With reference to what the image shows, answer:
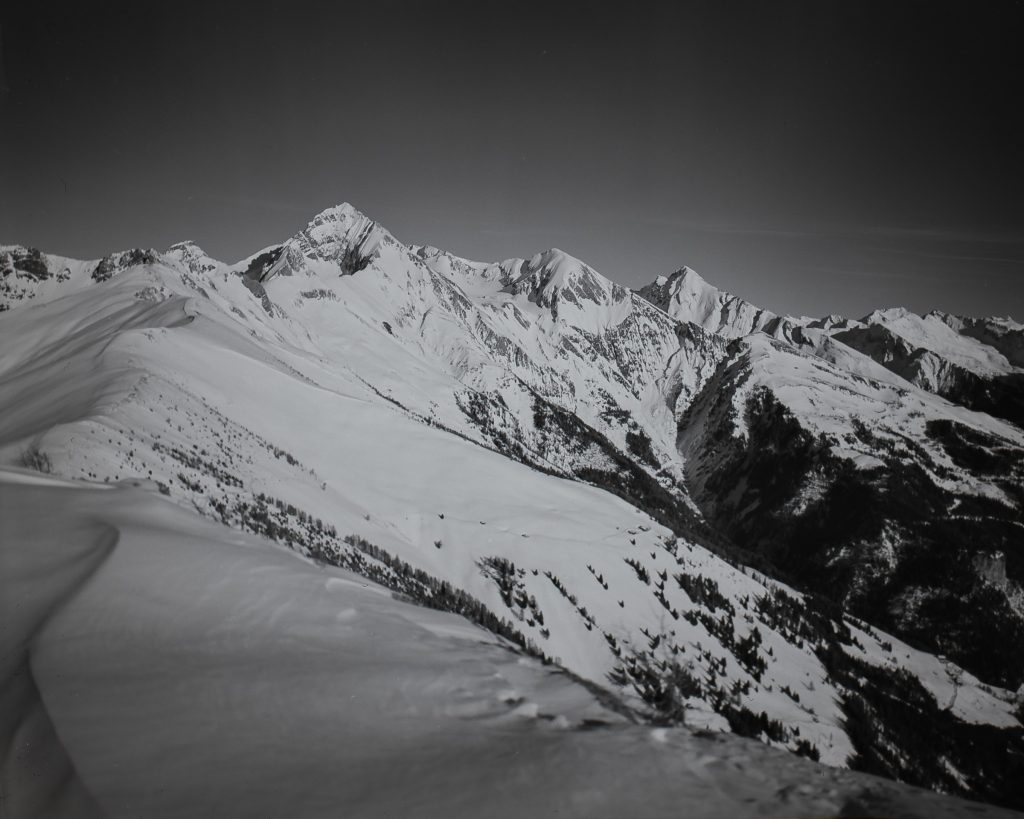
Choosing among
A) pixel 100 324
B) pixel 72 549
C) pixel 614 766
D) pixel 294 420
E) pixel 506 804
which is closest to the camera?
pixel 506 804

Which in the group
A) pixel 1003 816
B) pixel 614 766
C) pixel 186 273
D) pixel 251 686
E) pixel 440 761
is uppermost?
pixel 186 273

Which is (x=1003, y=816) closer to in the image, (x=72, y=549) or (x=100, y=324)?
(x=72, y=549)

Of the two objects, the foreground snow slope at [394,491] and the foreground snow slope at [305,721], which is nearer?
the foreground snow slope at [305,721]

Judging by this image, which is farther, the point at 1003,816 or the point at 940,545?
the point at 940,545

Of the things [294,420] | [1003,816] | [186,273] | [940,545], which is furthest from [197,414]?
[940,545]

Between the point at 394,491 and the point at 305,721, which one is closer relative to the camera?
the point at 305,721

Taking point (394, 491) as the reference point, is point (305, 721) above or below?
above

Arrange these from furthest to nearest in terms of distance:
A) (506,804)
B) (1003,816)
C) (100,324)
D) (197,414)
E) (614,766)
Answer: (100,324) < (197,414) < (614,766) < (506,804) < (1003,816)

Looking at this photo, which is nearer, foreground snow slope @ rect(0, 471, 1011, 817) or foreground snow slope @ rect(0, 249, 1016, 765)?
foreground snow slope @ rect(0, 471, 1011, 817)
